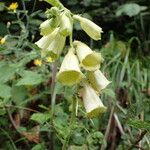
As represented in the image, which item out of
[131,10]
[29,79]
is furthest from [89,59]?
[131,10]

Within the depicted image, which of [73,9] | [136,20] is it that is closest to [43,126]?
[73,9]

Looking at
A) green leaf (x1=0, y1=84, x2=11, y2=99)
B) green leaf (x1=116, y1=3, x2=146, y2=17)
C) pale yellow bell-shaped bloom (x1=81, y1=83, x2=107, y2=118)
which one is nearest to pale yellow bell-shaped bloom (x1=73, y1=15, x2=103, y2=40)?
pale yellow bell-shaped bloom (x1=81, y1=83, x2=107, y2=118)

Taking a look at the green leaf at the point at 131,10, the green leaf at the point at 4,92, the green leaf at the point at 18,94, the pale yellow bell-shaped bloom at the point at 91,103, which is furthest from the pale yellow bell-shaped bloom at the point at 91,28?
the green leaf at the point at 131,10

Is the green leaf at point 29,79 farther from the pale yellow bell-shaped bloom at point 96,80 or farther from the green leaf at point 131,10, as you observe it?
the green leaf at point 131,10

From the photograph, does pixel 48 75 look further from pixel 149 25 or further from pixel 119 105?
pixel 149 25

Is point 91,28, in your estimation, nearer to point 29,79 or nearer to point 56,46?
point 56,46
